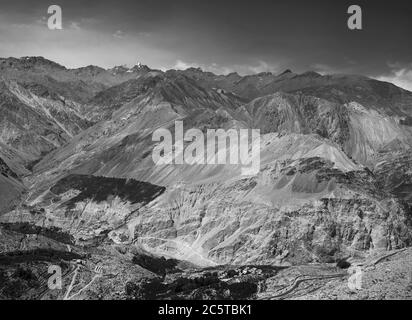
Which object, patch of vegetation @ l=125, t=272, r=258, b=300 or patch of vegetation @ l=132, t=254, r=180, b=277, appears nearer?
patch of vegetation @ l=125, t=272, r=258, b=300

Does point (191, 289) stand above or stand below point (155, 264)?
below

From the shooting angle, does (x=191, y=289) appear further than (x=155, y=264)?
No

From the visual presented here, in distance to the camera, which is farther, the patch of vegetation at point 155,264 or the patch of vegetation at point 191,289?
the patch of vegetation at point 155,264

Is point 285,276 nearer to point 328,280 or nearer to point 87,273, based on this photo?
point 328,280

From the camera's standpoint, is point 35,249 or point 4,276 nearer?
point 4,276
